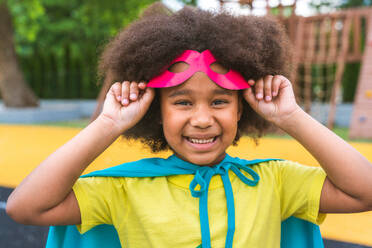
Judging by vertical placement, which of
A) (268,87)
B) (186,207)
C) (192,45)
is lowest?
(186,207)

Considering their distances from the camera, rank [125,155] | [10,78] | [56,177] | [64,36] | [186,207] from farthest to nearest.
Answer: [64,36], [10,78], [125,155], [186,207], [56,177]

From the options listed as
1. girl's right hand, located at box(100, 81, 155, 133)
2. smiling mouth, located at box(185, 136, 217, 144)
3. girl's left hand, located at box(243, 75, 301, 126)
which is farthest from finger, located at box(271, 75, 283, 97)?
girl's right hand, located at box(100, 81, 155, 133)

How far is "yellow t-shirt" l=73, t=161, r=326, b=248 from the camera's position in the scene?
60.6 inches

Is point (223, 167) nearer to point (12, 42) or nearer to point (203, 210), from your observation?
point (203, 210)

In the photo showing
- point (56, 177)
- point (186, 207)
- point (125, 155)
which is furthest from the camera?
point (125, 155)

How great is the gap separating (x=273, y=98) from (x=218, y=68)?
297mm

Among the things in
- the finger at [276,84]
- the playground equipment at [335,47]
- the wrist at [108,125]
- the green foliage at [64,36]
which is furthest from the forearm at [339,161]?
the green foliage at [64,36]

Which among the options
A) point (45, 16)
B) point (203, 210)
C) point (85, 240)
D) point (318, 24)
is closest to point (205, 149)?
point (203, 210)

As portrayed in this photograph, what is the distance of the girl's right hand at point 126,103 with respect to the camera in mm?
1633

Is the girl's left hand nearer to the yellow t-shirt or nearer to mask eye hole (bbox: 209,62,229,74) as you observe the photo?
mask eye hole (bbox: 209,62,229,74)

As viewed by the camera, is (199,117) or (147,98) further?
(147,98)

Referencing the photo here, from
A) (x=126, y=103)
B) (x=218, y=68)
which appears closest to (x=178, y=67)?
(x=218, y=68)

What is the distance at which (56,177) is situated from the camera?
4.83 ft

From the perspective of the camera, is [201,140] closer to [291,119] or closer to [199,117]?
[199,117]
